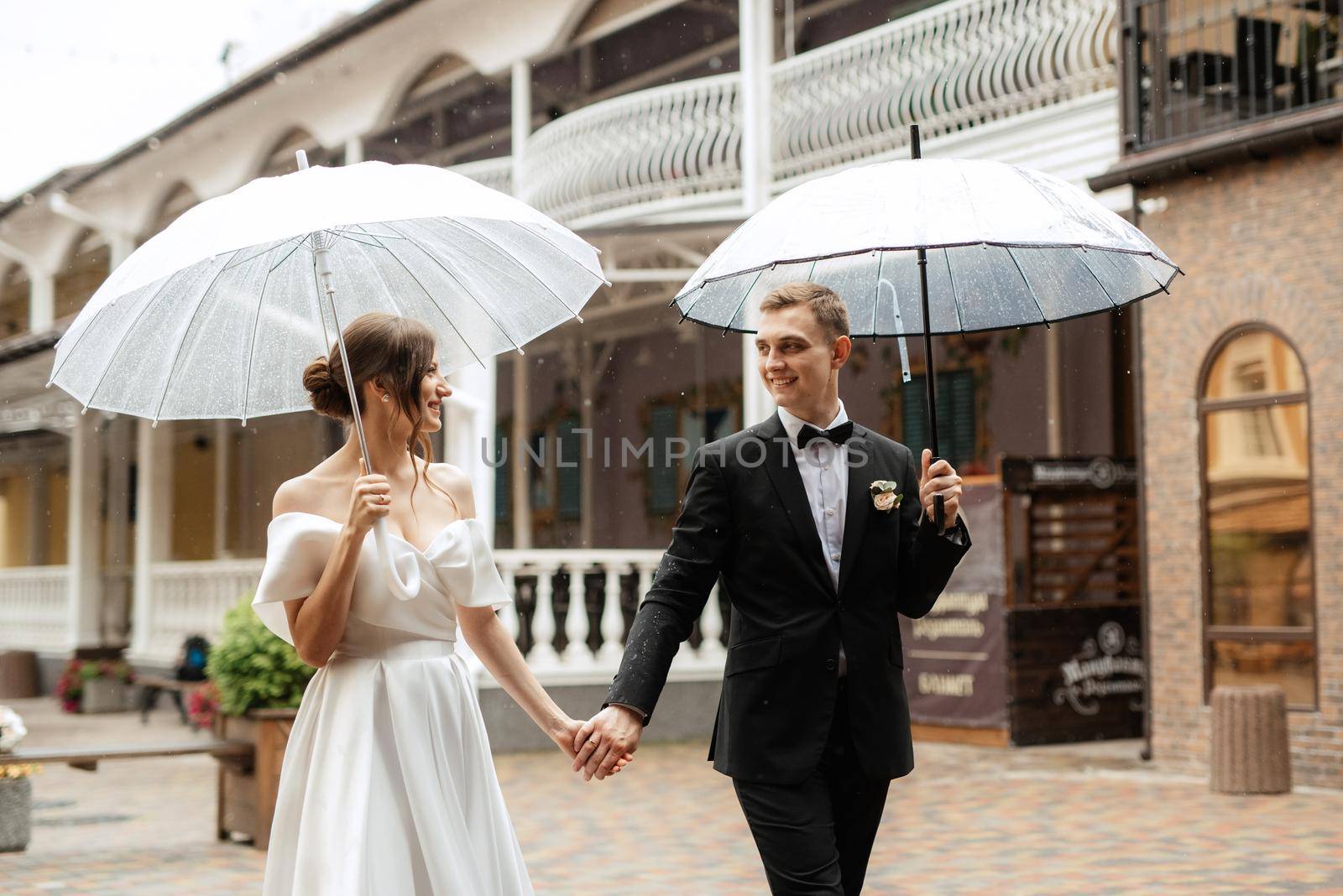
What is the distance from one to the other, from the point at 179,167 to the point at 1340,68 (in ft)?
44.9

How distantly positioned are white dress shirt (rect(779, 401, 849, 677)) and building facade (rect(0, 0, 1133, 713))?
29.1ft

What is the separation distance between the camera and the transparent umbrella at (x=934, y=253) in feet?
Answer: 12.3

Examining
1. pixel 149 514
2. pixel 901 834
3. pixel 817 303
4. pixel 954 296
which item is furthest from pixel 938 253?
pixel 149 514

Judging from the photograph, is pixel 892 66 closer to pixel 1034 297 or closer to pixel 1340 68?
pixel 1340 68

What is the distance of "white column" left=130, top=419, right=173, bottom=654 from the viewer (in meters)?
19.5

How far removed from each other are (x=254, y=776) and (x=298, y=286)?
5155 millimetres

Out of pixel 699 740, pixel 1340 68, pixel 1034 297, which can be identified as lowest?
pixel 699 740

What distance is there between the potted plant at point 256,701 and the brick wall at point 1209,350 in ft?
19.1

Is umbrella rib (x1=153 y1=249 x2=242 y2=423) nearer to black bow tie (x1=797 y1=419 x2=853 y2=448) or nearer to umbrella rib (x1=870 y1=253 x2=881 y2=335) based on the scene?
Answer: black bow tie (x1=797 y1=419 x2=853 y2=448)

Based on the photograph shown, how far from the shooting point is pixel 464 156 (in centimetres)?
1994

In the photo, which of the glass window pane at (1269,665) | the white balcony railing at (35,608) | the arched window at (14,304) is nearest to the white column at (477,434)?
the glass window pane at (1269,665)

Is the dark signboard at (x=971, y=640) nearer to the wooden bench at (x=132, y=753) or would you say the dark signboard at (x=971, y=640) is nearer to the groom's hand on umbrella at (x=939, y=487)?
the wooden bench at (x=132, y=753)

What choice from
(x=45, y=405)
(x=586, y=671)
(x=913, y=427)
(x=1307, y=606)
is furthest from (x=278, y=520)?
(x=45, y=405)

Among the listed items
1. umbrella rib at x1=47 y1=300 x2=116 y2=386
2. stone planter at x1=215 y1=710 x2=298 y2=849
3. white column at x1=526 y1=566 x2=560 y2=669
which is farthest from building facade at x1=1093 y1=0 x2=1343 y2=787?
umbrella rib at x1=47 y1=300 x2=116 y2=386
